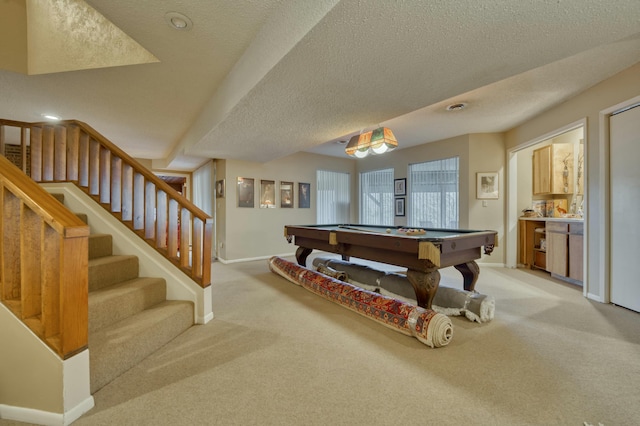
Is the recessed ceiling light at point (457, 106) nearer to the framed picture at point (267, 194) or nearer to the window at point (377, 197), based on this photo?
the window at point (377, 197)

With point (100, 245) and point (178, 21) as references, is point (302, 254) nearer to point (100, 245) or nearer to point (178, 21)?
point (100, 245)

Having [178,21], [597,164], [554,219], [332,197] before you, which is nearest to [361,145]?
[178,21]

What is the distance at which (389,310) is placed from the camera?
225 centimetres

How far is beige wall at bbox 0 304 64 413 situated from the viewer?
48.4 inches

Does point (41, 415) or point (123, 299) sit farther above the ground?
point (123, 299)

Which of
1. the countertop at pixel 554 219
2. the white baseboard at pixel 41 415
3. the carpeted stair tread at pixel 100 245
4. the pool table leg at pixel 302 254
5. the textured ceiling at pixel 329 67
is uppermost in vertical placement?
the textured ceiling at pixel 329 67

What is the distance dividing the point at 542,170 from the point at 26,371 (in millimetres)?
6453

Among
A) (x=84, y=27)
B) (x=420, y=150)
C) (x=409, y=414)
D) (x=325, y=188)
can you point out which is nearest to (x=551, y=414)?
(x=409, y=414)

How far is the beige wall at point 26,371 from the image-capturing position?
1.23 meters

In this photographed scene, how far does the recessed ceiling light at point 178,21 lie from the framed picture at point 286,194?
4.14 meters

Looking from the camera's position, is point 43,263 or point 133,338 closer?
point 43,263

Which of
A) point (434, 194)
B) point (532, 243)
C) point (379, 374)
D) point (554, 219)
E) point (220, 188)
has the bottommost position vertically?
point (379, 374)

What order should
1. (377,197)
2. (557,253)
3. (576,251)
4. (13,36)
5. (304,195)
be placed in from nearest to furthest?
(13,36) < (576,251) < (557,253) < (304,195) < (377,197)

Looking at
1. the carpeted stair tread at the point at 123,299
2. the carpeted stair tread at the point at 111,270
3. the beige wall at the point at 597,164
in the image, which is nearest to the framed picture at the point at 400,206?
the beige wall at the point at 597,164
